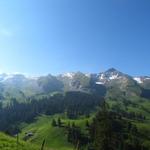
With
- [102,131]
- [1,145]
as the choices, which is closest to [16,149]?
[1,145]

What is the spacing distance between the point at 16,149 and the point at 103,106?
2290 inches

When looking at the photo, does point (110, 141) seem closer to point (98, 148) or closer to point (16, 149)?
point (98, 148)

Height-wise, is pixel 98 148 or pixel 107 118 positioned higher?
pixel 107 118

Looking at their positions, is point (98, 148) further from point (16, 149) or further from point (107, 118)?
point (16, 149)

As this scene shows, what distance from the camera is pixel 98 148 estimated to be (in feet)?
290

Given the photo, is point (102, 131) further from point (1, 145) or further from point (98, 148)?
point (1, 145)

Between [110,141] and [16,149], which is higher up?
[16,149]

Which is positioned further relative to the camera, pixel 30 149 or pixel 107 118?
pixel 107 118

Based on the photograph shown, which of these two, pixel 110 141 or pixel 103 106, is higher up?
pixel 103 106

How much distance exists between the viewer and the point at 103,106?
291 feet

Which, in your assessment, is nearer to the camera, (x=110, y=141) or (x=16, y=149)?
(x=16, y=149)

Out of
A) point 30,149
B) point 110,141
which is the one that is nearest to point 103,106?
point 110,141

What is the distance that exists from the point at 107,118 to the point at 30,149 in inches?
2219

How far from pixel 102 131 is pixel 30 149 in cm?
5452
